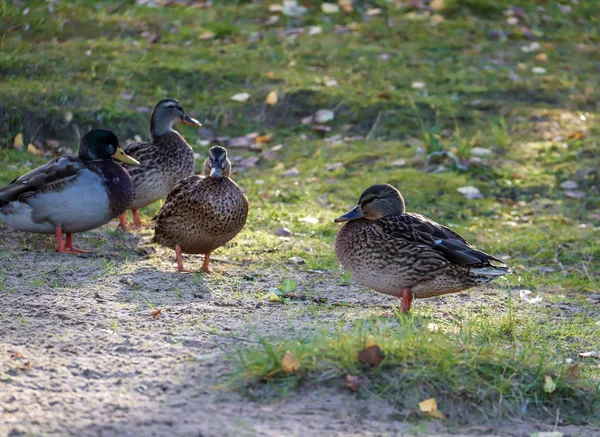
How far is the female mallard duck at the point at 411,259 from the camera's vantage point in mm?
4957

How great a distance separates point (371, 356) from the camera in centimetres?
391

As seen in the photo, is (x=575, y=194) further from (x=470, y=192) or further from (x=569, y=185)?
(x=470, y=192)

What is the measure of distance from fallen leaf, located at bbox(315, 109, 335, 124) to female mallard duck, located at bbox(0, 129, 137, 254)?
11.2 ft

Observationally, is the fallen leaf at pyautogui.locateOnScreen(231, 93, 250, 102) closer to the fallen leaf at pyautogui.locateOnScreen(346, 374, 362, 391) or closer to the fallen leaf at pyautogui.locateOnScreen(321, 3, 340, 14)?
the fallen leaf at pyautogui.locateOnScreen(321, 3, 340, 14)

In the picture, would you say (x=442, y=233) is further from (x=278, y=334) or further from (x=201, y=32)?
(x=201, y=32)

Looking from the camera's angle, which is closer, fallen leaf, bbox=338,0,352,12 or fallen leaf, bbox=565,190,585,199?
fallen leaf, bbox=565,190,585,199

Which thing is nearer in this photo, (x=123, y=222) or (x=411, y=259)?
(x=411, y=259)

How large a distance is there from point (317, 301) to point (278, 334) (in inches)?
36.5

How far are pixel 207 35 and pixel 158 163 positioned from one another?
4210 mm

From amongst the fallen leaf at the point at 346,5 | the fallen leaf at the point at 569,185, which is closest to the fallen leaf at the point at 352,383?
the fallen leaf at the point at 569,185

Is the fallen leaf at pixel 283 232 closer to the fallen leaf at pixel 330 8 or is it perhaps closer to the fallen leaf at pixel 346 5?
the fallen leaf at pixel 330 8

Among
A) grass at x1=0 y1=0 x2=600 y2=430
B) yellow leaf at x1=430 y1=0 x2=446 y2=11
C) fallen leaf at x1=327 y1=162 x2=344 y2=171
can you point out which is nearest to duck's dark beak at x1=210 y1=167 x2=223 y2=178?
grass at x1=0 y1=0 x2=600 y2=430

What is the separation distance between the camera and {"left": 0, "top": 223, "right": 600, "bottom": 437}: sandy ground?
3.51m

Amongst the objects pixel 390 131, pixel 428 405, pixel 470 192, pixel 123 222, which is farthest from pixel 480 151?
pixel 428 405
